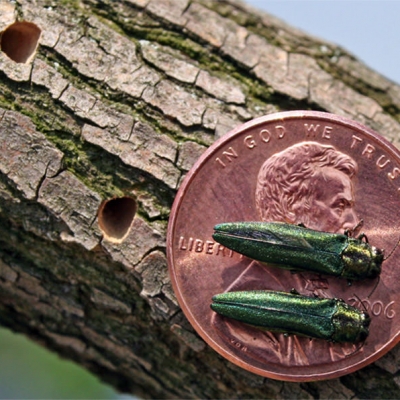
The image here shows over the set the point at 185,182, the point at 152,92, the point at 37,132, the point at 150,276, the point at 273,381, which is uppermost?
the point at 152,92

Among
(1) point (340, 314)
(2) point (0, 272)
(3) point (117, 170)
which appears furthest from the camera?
(2) point (0, 272)

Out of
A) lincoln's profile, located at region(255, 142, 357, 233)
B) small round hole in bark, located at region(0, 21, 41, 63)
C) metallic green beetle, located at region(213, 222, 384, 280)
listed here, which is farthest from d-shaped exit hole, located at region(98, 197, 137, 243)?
small round hole in bark, located at region(0, 21, 41, 63)

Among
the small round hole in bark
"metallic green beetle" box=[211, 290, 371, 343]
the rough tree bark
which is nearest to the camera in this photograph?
"metallic green beetle" box=[211, 290, 371, 343]

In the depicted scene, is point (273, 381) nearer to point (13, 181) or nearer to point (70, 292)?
point (70, 292)

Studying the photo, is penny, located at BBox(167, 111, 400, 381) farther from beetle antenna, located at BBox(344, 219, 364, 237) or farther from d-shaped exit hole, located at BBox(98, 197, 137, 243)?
d-shaped exit hole, located at BBox(98, 197, 137, 243)

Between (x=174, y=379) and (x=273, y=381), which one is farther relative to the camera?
(x=174, y=379)

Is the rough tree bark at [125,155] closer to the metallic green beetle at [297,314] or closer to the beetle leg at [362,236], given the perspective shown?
the metallic green beetle at [297,314]

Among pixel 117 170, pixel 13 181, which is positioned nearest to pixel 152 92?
pixel 117 170
